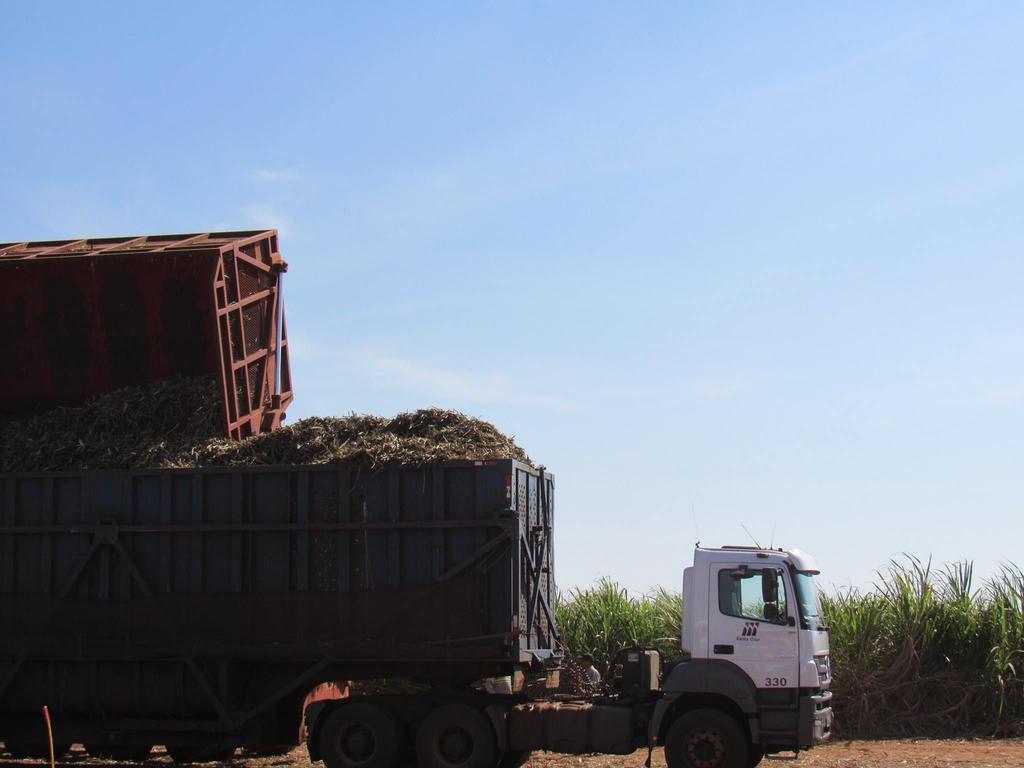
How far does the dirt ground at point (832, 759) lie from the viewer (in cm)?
1478

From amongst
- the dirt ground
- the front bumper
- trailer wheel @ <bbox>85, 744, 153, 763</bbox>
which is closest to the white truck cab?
the front bumper

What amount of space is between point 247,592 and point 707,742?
527 centimetres

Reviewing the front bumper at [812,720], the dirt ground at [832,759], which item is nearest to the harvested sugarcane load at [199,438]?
the dirt ground at [832,759]

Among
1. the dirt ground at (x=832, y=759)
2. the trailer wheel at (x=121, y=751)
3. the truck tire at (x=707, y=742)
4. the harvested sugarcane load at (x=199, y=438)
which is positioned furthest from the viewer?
the dirt ground at (x=832, y=759)

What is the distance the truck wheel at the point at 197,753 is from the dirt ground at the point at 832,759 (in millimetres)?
768

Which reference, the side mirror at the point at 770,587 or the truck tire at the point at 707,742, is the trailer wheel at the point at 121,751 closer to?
the truck tire at the point at 707,742

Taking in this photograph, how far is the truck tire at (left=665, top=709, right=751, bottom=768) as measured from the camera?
12547mm

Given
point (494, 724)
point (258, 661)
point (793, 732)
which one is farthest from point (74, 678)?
point (793, 732)

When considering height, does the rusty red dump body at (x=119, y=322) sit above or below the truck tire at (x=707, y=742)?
above

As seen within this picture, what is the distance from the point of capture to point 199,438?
14133 millimetres

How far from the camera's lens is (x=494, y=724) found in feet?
41.6

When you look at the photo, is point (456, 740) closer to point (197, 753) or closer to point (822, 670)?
point (197, 753)

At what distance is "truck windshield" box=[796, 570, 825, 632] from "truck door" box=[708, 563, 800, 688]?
0.12 m

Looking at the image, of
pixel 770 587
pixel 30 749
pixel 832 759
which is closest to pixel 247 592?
pixel 30 749
